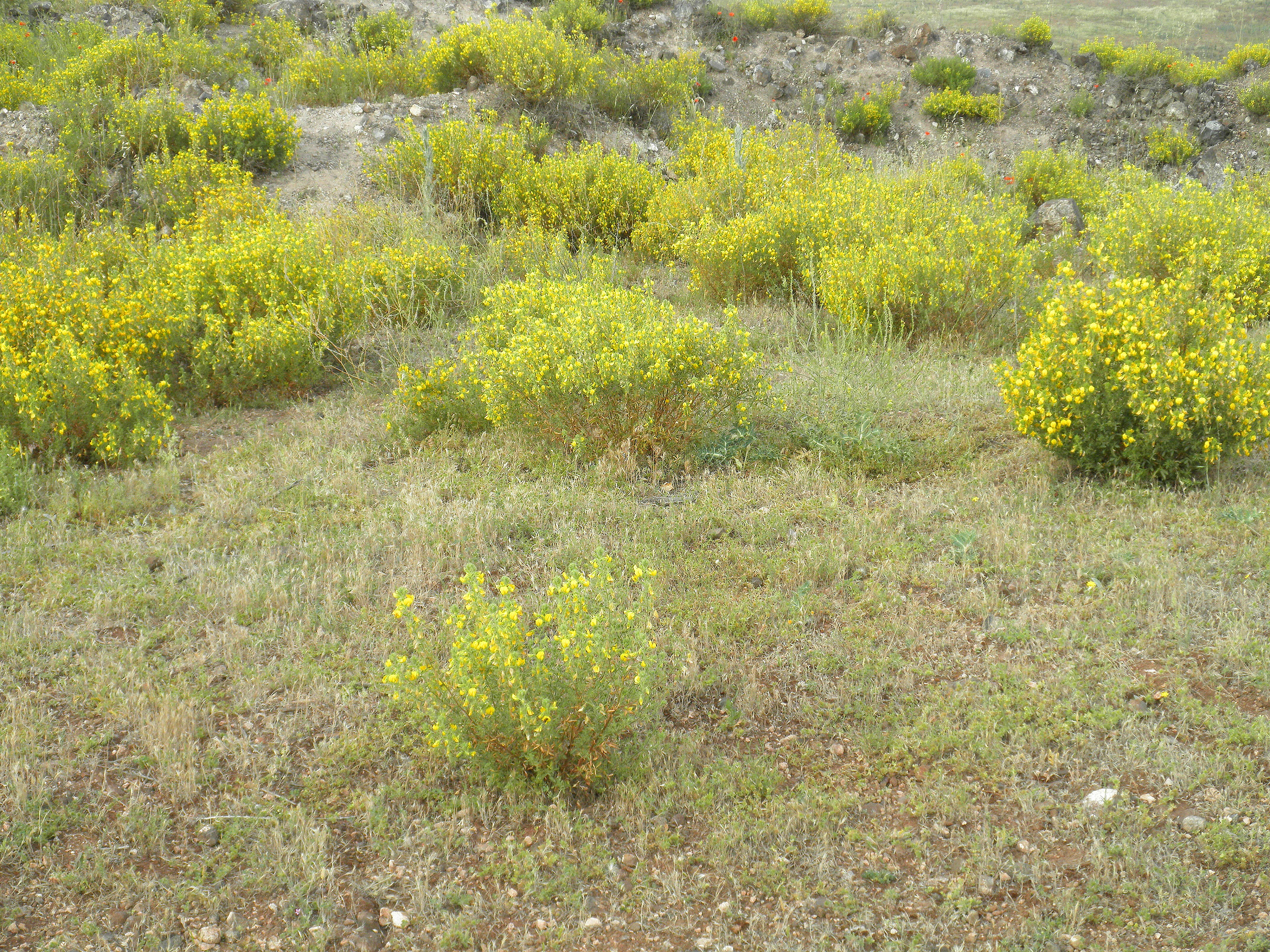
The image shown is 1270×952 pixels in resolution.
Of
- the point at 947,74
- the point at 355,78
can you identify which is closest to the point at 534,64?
the point at 355,78

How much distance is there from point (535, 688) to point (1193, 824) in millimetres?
1920

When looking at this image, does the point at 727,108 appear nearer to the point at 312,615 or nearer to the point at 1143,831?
the point at 312,615

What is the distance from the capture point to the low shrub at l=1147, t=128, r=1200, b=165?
576 inches

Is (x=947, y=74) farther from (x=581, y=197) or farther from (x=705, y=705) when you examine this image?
(x=705, y=705)

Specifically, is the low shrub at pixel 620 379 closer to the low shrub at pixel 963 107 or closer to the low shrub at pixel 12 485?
the low shrub at pixel 12 485

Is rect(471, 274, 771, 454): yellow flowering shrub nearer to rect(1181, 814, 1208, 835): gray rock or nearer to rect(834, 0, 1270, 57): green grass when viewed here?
rect(1181, 814, 1208, 835): gray rock

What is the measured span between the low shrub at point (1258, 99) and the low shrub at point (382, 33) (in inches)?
493

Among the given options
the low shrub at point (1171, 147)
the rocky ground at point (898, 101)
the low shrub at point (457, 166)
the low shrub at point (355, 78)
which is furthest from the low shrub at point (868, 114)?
the low shrub at point (457, 166)

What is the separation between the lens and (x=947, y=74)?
16500 millimetres

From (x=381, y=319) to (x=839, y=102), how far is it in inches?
464

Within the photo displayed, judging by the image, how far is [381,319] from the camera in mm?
7230

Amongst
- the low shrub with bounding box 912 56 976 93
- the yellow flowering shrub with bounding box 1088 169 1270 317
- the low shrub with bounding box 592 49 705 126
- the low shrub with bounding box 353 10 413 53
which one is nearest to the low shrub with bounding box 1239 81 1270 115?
the low shrub with bounding box 912 56 976 93

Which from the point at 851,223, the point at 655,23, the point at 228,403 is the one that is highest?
the point at 655,23

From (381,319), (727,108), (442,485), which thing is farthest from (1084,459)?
(727,108)
